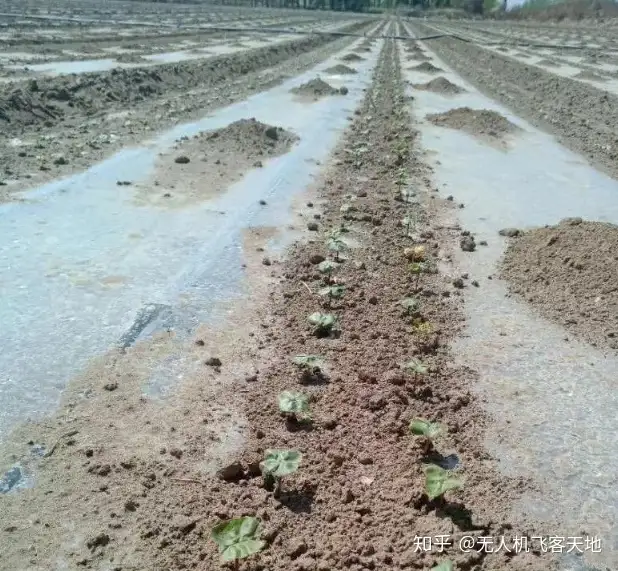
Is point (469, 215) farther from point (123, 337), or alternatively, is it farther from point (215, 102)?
point (215, 102)

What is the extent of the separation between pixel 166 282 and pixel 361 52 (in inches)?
1109

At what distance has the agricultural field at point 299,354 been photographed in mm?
3035

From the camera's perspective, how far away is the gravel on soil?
39.9ft

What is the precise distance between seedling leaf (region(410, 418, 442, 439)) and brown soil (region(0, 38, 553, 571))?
0.16 m

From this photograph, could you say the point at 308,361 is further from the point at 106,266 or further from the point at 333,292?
the point at 106,266

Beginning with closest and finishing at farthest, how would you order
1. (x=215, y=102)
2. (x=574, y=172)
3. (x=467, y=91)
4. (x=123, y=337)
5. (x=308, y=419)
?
(x=308, y=419) → (x=123, y=337) → (x=574, y=172) → (x=215, y=102) → (x=467, y=91)

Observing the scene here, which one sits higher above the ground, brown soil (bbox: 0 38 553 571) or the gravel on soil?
brown soil (bbox: 0 38 553 571)

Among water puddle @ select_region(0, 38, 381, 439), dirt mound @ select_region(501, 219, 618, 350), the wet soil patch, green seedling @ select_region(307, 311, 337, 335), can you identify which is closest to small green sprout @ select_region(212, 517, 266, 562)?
water puddle @ select_region(0, 38, 381, 439)

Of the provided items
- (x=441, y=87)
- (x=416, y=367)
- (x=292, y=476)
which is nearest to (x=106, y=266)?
(x=416, y=367)

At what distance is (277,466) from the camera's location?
10.3 feet

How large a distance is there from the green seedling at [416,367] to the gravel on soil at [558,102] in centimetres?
730

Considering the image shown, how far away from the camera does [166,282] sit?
217 inches

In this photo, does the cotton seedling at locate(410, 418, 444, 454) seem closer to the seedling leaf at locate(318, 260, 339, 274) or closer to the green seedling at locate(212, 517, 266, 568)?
the green seedling at locate(212, 517, 266, 568)

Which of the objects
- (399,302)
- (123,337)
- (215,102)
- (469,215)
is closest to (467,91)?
(215,102)
